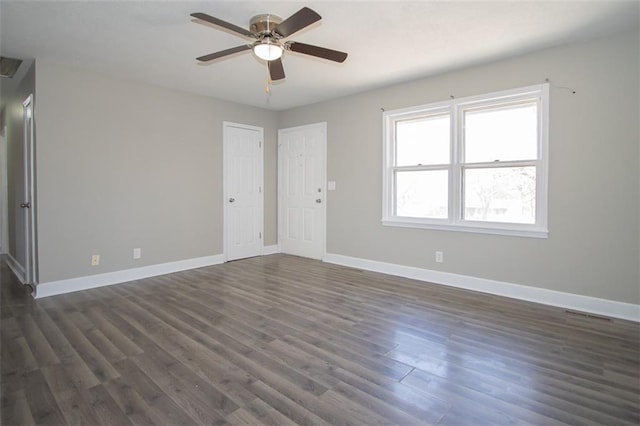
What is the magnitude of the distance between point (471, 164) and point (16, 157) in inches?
236

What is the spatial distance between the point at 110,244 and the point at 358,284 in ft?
10.2

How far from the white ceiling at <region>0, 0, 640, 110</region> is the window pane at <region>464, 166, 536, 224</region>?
1.23 m

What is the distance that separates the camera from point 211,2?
248cm

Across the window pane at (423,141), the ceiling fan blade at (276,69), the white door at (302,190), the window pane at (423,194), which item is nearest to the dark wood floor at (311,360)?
the window pane at (423,194)

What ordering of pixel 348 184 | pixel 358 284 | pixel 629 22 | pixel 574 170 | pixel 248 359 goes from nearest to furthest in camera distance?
pixel 248 359
pixel 629 22
pixel 574 170
pixel 358 284
pixel 348 184

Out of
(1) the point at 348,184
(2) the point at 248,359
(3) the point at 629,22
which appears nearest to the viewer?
(2) the point at 248,359

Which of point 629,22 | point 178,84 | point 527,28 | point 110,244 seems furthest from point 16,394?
point 629,22

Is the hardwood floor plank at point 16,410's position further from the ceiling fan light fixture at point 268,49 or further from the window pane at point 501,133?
the window pane at point 501,133

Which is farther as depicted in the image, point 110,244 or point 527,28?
point 110,244

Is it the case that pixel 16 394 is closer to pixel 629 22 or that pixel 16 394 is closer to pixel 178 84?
pixel 178 84

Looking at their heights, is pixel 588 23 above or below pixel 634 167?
above

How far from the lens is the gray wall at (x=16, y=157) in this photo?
4254 millimetres

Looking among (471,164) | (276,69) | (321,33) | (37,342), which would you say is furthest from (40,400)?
(471,164)

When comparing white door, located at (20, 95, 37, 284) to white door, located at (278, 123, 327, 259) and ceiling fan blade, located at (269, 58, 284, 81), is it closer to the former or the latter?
ceiling fan blade, located at (269, 58, 284, 81)
